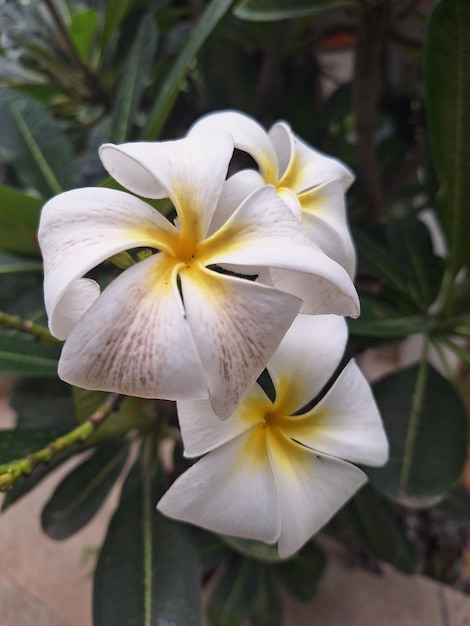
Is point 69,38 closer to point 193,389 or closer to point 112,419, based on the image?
point 112,419

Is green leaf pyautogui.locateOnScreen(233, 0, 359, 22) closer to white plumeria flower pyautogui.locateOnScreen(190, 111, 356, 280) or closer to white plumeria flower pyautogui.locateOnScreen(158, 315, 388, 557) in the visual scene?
white plumeria flower pyautogui.locateOnScreen(190, 111, 356, 280)

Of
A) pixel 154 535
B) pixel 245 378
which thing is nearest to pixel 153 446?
pixel 154 535

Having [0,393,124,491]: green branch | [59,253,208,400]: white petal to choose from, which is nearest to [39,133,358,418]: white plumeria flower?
[59,253,208,400]: white petal

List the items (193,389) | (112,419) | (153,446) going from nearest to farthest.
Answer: (193,389) → (112,419) → (153,446)

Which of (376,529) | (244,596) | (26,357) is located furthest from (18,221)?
(244,596)

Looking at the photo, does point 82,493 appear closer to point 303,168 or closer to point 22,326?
point 22,326

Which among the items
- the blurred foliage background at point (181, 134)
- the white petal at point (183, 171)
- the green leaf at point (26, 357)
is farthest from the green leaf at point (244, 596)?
the white petal at point (183, 171)
